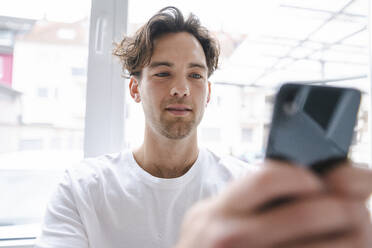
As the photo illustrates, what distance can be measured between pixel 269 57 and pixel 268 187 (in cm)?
139

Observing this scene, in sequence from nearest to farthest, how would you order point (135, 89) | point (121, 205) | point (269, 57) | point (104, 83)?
point (121, 205), point (135, 89), point (104, 83), point (269, 57)

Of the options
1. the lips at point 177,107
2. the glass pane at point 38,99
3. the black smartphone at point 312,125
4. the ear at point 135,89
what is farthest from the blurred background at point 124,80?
the black smartphone at point 312,125

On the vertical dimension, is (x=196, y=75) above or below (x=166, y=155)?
above

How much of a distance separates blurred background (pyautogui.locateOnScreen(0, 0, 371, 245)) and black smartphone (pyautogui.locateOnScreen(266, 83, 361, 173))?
3.18 ft

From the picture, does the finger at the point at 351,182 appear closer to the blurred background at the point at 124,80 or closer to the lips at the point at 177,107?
the lips at the point at 177,107

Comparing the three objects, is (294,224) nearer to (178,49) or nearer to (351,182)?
(351,182)

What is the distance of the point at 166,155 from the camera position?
103 centimetres

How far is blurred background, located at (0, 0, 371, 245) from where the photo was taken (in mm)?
1251

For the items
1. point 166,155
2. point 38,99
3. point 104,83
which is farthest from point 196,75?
point 38,99

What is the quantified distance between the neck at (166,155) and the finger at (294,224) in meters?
0.77

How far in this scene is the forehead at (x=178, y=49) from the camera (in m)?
1.01

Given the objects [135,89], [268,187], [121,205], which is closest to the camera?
[268,187]

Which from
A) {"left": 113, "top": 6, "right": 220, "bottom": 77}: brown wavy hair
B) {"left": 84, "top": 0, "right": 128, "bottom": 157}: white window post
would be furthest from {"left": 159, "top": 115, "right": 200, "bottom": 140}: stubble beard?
{"left": 84, "top": 0, "right": 128, "bottom": 157}: white window post

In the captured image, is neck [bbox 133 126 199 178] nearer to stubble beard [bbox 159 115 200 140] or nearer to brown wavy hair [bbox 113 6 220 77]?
stubble beard [bbox 159 115 200 140]
